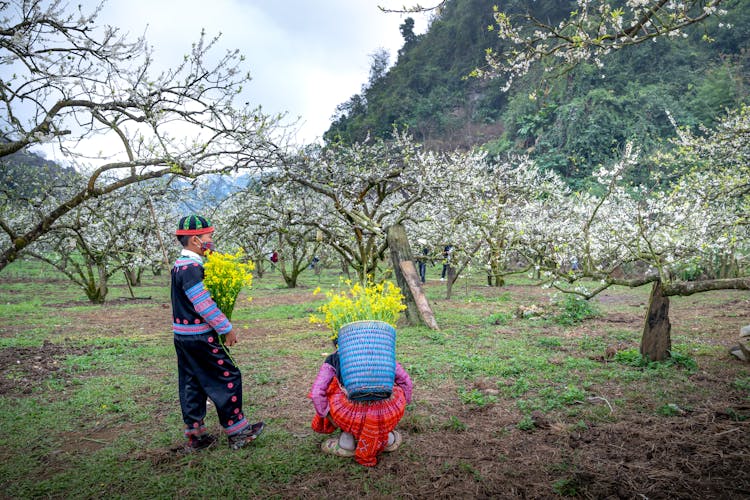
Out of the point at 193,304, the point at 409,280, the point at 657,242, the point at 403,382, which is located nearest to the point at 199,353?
the point at 193,304

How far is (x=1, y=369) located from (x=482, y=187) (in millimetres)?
10629

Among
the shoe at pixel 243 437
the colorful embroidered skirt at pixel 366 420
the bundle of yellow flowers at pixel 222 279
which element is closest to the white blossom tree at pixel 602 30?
the bundle of yellow flowers at pixel 222 279

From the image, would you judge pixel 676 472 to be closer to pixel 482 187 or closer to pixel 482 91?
pixel 482 187

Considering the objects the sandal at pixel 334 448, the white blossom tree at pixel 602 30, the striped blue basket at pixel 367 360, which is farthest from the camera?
the white blossom tree at pixel 602 30

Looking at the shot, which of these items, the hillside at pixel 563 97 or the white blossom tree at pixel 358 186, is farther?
the hillside at pixel 563 97

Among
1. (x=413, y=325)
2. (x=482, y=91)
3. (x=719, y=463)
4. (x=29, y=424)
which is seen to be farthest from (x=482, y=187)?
(x=482, y=91)

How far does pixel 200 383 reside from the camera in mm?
3939

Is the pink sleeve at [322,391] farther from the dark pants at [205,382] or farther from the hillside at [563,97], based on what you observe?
the hillside at [563,97]

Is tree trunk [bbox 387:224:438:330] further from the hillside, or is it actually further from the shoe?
the hillside

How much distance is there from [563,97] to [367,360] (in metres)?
35.7

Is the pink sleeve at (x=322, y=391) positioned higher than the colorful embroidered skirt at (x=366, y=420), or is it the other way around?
the pink sleeve at (x=322, y=391)

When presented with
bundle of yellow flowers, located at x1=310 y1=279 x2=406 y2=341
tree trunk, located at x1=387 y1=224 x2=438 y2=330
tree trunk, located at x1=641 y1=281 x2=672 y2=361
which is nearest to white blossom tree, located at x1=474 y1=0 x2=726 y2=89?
bundle of yellow flowers, located at x1=310 y1=279 x2=406 y2=341

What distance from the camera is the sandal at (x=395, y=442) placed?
3.81m

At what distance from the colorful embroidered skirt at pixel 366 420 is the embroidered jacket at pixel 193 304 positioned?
1163 mm
